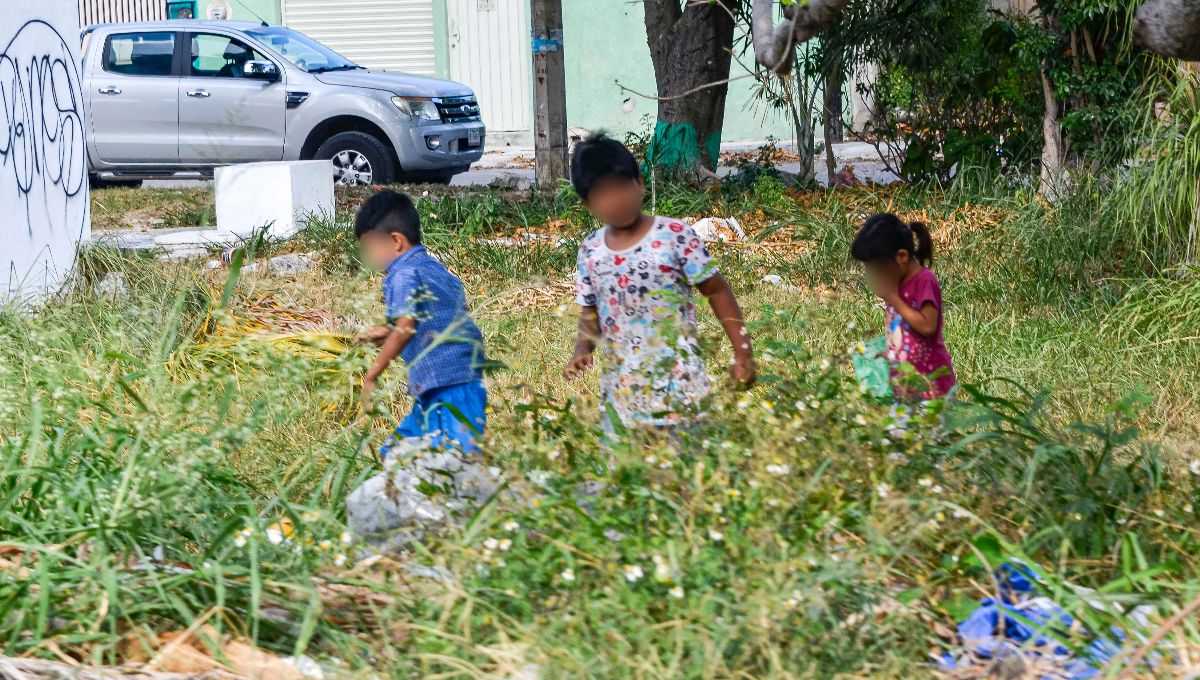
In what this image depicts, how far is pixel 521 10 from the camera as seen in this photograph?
19141 millimetres

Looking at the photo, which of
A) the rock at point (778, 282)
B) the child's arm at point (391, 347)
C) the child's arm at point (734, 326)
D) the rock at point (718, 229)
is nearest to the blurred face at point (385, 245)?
the child's arm at point (391, 347)

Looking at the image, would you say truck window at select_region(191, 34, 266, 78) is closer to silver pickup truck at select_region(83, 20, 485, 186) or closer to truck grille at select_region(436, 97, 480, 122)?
silver pickup truck at select_region(83, 20, 485, 186)

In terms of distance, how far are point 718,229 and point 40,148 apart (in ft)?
13.8

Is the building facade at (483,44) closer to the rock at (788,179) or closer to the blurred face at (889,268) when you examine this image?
the rock at (788,179)

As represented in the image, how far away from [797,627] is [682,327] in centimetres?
85

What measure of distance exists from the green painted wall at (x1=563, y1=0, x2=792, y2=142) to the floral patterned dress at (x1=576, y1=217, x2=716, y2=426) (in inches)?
618

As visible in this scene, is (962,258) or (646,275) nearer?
(646,275)

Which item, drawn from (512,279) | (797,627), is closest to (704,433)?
(797,627)

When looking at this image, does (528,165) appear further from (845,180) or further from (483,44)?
(845,180)

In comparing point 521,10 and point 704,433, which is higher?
point 521,10

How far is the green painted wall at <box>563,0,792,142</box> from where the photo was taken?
18.9 metres

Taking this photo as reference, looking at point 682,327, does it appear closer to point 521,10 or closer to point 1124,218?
point 1124,218

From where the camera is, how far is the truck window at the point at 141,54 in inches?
472

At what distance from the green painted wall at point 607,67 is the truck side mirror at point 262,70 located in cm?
795
